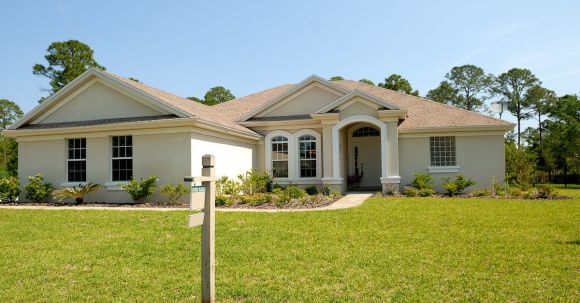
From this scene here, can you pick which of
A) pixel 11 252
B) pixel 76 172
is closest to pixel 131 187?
pixel 76 172

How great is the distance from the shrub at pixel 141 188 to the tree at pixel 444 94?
47080mm

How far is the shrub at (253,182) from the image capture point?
60.4 feet

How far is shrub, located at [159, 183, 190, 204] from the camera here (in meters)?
15.5

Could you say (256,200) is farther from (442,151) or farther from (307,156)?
(442,151)

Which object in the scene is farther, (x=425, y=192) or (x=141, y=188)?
(x=425, y=192)

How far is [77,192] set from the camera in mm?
16109

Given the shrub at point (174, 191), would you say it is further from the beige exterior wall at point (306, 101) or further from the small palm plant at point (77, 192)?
the beige exterior wall at point (306, 101)

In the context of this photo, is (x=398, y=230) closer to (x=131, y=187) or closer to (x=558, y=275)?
(x=558, y=275)

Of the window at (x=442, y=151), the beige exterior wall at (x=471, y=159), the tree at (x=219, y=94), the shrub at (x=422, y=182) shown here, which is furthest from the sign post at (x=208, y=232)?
the tree at (x=219, y=94)

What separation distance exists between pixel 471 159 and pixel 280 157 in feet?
29.9

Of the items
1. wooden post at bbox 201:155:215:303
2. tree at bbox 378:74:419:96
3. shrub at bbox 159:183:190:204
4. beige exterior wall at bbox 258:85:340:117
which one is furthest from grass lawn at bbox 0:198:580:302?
tree at bbox 378:74:419:96

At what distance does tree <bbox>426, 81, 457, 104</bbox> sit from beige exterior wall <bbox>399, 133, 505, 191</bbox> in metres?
37.6

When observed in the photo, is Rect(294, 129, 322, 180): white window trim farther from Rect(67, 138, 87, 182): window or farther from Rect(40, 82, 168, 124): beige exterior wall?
Rect(67, 138, 87, 182): window

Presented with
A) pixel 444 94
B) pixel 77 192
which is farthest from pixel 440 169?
pixel 444 94
